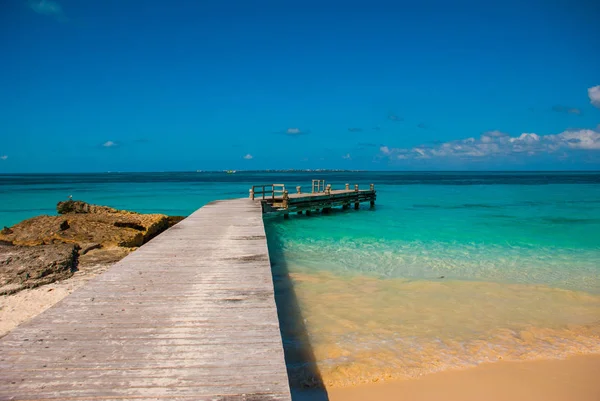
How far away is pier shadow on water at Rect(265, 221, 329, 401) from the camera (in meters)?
5.03

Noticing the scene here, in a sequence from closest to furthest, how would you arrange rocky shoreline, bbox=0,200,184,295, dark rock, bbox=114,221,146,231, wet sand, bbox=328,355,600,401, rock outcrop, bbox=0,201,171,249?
1. wet sand, bbox=328,355,600,401
2. rocky shoreline, bbox=0,200,184,295
3. rock outcrop, bbox=0,201,171,249
4. dark rock, bbox=114,221,146,231

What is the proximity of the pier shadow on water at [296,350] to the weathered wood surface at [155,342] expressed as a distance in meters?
1.08

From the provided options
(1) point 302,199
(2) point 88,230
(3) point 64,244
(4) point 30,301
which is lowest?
(4) point 30,301

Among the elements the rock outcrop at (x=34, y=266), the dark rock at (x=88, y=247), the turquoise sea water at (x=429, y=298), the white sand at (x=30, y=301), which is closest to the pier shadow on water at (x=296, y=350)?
A: the turquoise sea water at (x=429, y=298)

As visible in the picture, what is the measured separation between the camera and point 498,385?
5.25 m

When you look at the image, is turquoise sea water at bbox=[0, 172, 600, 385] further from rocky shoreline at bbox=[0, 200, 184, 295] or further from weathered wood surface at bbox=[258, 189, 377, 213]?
rocky shoreline at bbox=[0, 200, 184, 295]

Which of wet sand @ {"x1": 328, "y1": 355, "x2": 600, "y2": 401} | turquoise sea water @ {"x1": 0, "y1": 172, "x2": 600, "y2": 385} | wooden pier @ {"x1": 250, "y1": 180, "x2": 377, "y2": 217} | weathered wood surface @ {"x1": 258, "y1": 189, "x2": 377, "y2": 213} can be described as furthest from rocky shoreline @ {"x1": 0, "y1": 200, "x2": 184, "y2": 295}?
wet sand @ {"x1": 328, "y1": 355, "x2": 600, "y2": 401}

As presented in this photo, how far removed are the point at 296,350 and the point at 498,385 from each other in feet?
9.42

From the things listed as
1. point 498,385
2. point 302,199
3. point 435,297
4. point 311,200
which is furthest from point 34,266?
point 311,200

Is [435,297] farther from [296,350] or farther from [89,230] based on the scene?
[89,230]

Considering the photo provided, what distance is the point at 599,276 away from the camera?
1140 centimetres

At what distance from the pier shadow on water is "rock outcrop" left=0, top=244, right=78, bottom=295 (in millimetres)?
5030

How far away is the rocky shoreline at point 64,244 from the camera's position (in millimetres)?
8648

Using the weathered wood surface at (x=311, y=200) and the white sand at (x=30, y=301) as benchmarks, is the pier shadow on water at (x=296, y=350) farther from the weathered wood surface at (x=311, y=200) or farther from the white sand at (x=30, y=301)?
the weathered wood surface at (x=311, y=200)
